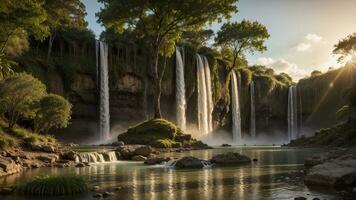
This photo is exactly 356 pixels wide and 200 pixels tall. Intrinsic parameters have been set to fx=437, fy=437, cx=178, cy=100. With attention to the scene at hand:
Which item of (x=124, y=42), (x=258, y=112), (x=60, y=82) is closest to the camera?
(x=60, y=82)

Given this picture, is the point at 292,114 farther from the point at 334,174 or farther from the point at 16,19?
the point at 334,174

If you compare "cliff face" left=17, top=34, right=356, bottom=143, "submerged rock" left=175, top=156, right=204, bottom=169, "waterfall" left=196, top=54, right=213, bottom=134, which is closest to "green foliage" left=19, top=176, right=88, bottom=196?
"submerged rock" left=175, top=156, right=204, bottom=169

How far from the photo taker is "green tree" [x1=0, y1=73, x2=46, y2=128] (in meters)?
32.9

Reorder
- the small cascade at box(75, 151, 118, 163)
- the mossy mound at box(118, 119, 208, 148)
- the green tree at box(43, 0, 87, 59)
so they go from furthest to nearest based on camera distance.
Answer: the green tree at box(43, 0, 87, 59)
the mossy mound at box(118, 119, 208, 148)
the small cascade at box(75, 151, 118, 163)

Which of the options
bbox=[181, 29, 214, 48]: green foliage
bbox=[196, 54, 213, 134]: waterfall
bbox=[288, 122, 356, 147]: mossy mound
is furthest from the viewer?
bbox=[181, 29, 214, 48]: green foliage

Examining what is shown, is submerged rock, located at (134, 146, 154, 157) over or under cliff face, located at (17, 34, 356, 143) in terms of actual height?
under

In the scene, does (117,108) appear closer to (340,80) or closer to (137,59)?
(137,59)

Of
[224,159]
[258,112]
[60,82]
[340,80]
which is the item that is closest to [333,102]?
[340,80]

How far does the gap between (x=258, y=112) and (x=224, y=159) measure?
57.2 meters

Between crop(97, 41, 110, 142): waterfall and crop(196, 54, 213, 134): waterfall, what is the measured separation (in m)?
16.9

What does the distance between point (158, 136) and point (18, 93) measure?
15738mm

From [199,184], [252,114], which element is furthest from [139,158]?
[252,114]

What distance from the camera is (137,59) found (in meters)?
64.2

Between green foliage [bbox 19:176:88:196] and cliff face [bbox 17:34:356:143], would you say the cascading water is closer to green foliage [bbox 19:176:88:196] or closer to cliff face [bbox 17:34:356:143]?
cliff face [bbox 17:34:356:143]
